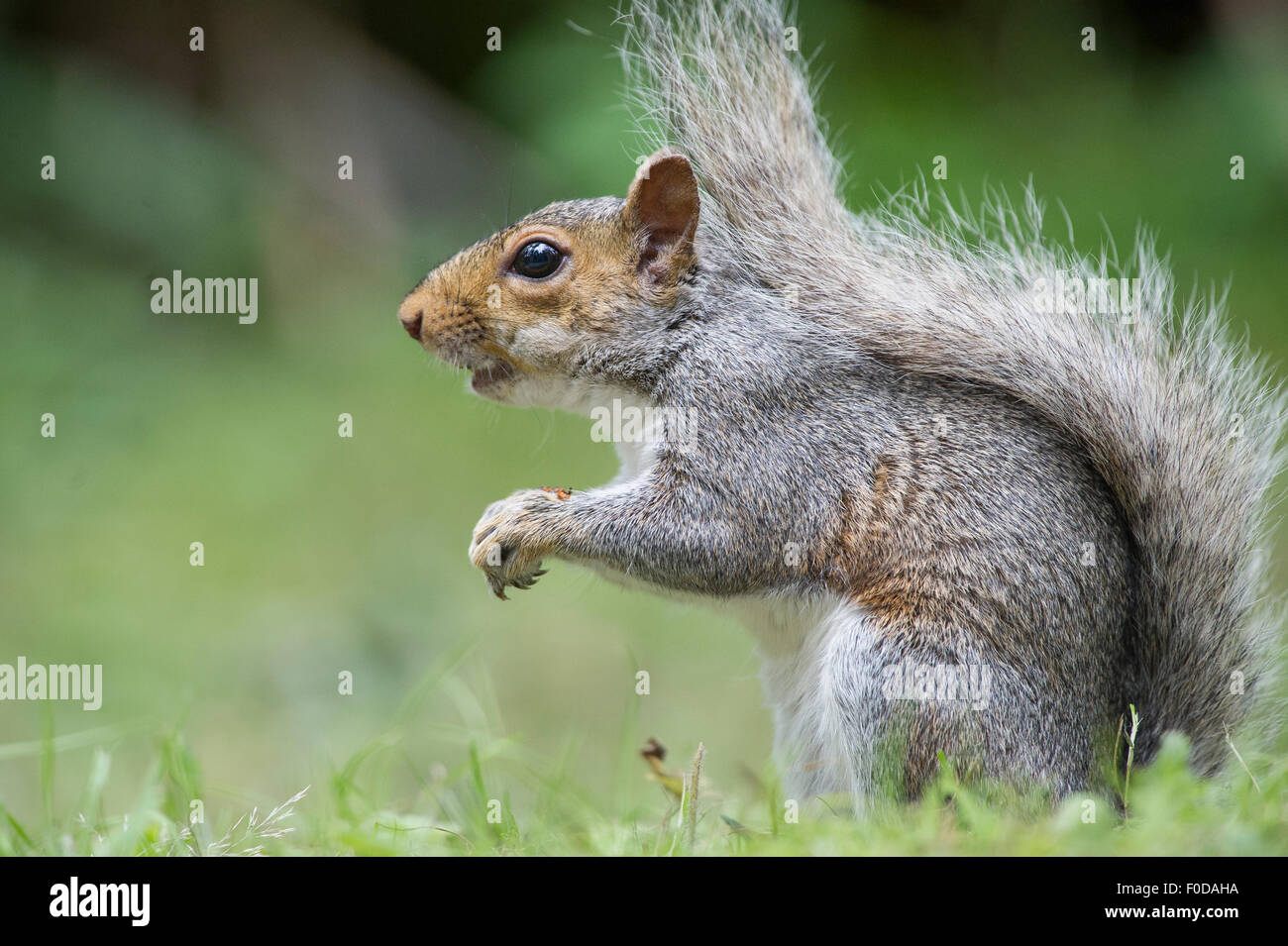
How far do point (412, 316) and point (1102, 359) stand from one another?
4.56 feet

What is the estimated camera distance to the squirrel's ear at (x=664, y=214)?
277cm

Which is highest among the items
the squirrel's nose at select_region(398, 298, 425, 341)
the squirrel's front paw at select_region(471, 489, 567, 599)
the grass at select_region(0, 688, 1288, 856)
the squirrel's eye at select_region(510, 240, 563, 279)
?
the squirrel's eye at select_region(510, 240, 563, 279)

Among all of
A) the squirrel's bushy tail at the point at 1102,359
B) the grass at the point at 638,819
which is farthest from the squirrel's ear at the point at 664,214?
the grass at the point at 638,819

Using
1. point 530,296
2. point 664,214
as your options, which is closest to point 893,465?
point 664,214

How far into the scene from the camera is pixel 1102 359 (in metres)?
2.61

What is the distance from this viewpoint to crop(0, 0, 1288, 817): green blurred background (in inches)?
189

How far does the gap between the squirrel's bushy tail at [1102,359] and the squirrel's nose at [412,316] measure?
63 centimetres

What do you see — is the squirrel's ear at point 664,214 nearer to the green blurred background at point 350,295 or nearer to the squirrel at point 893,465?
the squirrel at point 893,465

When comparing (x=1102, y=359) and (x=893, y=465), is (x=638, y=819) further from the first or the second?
(x=1102, y=359)

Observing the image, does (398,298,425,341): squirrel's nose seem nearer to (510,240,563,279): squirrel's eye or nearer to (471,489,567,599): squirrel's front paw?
(510,240,563,279): squirrel's eye

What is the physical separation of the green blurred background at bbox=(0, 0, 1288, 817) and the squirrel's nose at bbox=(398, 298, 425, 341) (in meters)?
1.18

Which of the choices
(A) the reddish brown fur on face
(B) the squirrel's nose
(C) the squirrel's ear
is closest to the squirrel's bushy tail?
(C) the squirrel's ear
